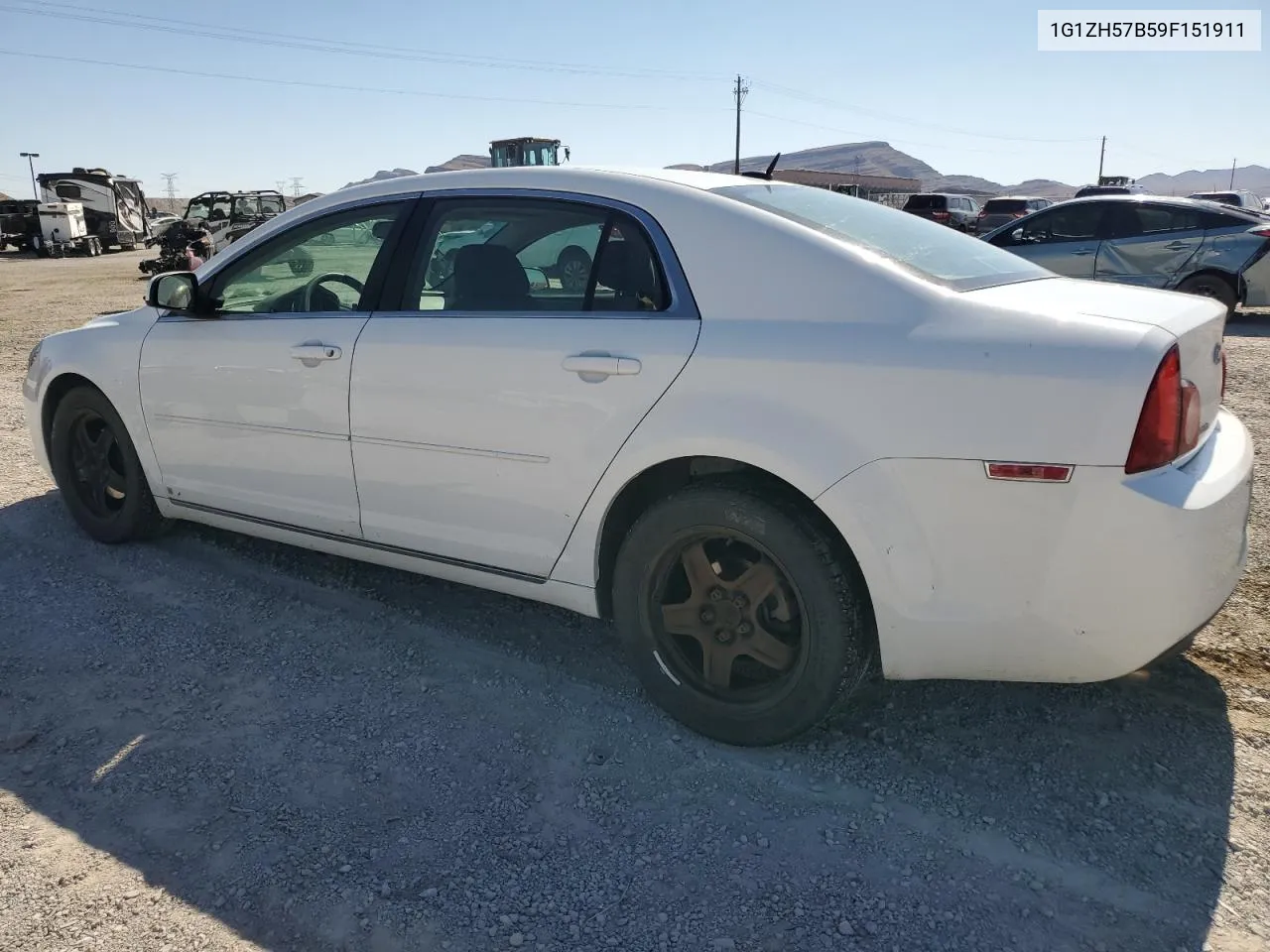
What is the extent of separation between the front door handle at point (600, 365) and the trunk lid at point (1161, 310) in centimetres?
97

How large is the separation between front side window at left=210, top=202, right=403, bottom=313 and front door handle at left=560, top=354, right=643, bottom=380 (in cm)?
107

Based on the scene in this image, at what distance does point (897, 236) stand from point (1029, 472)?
1.05 metres

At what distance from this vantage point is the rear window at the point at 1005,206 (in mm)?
27531

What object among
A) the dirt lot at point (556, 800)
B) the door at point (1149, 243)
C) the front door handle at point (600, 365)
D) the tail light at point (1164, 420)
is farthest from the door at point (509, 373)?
the door at point (1149, 243)

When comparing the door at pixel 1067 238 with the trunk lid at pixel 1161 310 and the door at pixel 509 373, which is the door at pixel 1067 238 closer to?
the trunk lid at pixel 1161 310

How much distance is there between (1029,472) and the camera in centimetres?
232

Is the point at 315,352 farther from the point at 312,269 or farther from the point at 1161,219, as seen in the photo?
the point at 1161,219

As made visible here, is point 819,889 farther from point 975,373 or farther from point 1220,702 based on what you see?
point 1220,702

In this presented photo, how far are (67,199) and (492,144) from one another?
628 inches

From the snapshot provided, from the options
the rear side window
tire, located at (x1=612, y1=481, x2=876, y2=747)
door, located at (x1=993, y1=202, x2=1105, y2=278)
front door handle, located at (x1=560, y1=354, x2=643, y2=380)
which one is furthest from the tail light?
the rear side window

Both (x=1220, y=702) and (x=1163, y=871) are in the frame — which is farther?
(x=1220, y=702)

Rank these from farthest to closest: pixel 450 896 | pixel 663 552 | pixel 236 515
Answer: pixel 236 515 → pixel 663 552 → pixel 450 896

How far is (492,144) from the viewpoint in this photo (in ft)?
117

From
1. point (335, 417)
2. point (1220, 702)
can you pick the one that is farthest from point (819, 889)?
point (335, 417)
